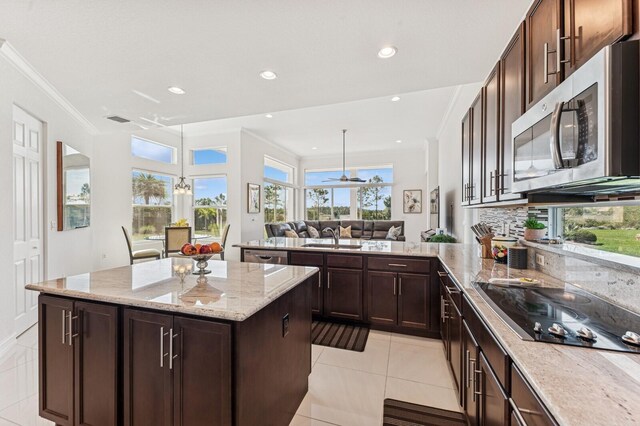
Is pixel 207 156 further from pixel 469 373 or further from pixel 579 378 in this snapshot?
pixel 579 378

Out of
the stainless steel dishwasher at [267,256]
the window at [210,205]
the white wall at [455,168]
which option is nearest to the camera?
the stainless steel dishwasher at [267,256]

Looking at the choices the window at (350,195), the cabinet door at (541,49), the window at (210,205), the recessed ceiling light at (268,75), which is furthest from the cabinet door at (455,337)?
the window at (350,195)

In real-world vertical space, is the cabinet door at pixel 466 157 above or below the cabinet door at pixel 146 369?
above

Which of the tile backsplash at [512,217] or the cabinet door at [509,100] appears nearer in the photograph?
the cabinet door at [509,100]

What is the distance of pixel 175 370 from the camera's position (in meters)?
1.34

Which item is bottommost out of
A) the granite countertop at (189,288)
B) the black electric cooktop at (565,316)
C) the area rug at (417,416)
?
the area rug at (417,416)

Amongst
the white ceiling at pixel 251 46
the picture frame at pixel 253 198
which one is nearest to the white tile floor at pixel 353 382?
the white ceiling at pixel 251 46

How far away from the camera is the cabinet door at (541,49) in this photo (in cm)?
122

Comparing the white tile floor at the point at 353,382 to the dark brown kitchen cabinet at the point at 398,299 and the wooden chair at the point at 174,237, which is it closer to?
the dark brown kitchen cabinet at the point at 398,299

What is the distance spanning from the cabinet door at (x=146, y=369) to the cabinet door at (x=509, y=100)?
2040mm

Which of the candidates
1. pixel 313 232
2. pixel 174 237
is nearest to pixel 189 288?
pixel 174 237

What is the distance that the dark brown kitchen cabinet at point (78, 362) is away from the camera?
1471mm

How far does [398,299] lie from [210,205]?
5.46m

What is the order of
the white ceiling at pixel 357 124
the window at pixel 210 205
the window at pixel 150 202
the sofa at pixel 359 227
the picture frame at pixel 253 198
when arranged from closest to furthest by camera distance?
the white ceiling at pixel 357 124 → the window at pixel 150 202 → the picture frame at pixel 253 198 → the window at pixel 210 205 → the sofa at pixel 359 227
